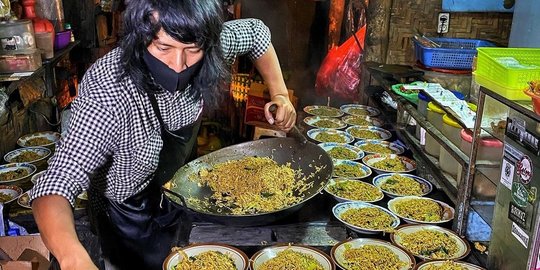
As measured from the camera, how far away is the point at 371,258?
256 cm

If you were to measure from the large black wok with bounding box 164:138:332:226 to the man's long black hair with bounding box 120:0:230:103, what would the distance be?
671mm

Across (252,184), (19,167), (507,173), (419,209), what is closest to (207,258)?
(252,184)

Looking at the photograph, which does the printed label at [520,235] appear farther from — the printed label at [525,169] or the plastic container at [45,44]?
the plastic container at [45,44]

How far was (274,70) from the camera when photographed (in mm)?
3617

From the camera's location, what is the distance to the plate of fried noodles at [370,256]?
2514mm

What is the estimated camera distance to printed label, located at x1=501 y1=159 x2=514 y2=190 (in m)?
2.28

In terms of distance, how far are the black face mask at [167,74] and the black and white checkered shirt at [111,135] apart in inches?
7.6

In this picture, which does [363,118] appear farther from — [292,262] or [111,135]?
[111,135]

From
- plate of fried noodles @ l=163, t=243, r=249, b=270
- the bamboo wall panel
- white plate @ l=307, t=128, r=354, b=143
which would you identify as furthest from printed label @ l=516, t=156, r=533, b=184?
the bamboo wall panel

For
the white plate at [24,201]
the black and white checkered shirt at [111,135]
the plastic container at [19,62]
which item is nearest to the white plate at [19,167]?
the white plate at [24,201]

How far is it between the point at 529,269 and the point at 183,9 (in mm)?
1873

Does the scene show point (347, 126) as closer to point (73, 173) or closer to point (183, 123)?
point (183, 123)

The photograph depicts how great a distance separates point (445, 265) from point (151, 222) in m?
1.78

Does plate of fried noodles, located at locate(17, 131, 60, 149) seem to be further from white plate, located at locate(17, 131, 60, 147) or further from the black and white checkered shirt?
the black and white checkered shirt
